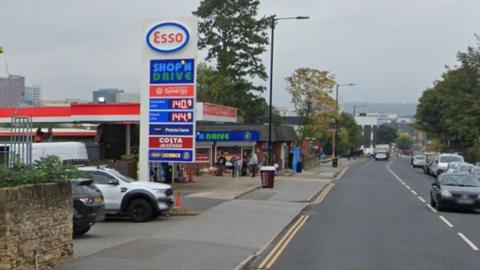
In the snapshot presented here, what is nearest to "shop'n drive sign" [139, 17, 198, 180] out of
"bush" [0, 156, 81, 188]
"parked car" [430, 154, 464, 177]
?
"bush" [0, 156, 81, 188]

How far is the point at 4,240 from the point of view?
9148 mm

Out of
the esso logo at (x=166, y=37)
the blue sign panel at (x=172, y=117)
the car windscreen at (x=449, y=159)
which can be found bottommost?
the car windscreen at (x=449, y=159)

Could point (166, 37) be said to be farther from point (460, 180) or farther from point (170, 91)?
point (460, 180)

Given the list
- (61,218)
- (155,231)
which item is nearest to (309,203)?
(155,231)

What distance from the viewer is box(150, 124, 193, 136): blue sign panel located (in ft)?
77.0

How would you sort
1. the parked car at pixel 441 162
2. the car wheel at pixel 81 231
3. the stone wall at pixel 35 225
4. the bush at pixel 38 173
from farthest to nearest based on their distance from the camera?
the parked car at pixel 441 162, the car wheel at pixel 81 231, the bush at pixel 38 173, the stone wall at pixel 35 225

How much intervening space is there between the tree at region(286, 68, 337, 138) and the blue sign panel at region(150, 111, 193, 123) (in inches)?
1852

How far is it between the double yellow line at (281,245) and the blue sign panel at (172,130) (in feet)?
17.2

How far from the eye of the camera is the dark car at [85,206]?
14.6 m

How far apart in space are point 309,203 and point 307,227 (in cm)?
835

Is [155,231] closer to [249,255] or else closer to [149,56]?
[249,255]

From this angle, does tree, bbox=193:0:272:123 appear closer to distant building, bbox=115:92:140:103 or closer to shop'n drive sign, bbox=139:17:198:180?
distant building, bbox=115:92:140:103

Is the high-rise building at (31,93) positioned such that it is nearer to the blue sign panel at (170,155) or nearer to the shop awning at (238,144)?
the blue sign panel at (170,155)

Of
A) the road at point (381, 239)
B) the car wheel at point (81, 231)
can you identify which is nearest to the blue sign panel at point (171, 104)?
the road at point (381, 239)
